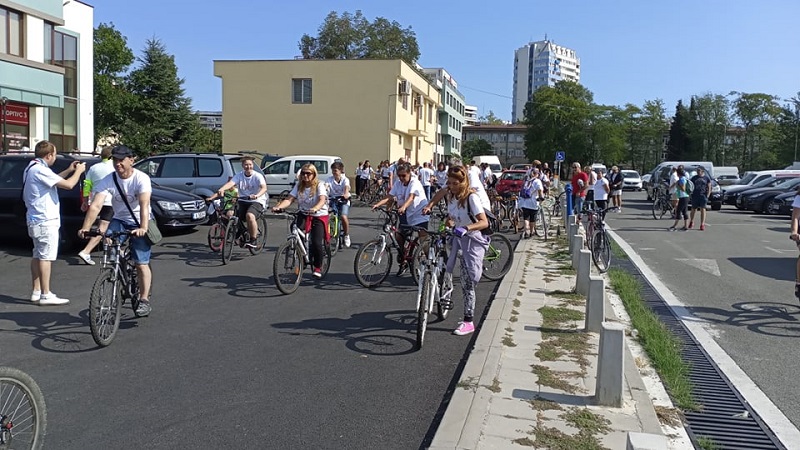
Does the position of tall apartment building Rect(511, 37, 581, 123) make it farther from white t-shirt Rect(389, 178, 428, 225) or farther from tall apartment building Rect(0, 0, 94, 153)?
white t-shirt Rect(389, 178, 428, 225)

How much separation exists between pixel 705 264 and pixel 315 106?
1163 inches

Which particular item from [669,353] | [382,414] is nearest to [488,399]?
[382,414]

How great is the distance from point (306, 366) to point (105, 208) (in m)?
6.20

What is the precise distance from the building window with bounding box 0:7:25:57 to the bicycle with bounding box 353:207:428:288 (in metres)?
23.5

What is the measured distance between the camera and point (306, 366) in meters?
5.79

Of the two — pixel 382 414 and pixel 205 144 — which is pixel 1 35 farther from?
pixel 205 144

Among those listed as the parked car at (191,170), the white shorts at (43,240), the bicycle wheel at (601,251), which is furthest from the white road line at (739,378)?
the parked car at (191,170)

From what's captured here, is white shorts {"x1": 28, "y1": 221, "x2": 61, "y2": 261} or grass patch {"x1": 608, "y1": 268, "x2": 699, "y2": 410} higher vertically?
white shorts {"x1": 28, "y1": 221, "x2": 61, "y2": 261}

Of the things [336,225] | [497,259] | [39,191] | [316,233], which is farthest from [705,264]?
[39,191]

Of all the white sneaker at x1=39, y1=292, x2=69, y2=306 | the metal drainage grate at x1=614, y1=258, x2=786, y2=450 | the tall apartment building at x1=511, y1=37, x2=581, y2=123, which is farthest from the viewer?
the tall apartment building at x1=511, y1=37, x2=581, y2=123

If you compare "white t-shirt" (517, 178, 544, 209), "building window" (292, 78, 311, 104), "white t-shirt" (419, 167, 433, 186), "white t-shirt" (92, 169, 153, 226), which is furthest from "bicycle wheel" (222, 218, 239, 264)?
"building window" (292, 78, 311, 104)

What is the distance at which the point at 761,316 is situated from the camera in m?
8.35

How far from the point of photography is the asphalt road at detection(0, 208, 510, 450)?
14.5 ft

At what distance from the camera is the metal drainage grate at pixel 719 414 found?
182 inches
